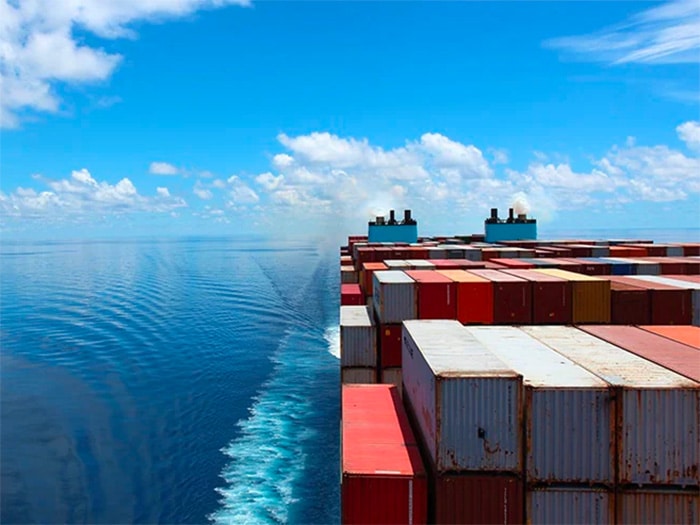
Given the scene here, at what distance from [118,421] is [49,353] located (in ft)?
53.0

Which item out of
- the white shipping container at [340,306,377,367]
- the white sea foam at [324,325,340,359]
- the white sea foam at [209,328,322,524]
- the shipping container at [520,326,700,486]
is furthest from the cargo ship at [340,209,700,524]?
the white sea foam at [324,325,340,359]

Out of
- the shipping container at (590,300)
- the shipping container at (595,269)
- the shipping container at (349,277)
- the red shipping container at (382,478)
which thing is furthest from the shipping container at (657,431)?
the shipping container at (349,277)

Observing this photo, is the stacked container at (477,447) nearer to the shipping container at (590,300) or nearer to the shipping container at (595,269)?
the shipping container at (590,300)

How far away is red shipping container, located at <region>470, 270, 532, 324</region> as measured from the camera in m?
18.8

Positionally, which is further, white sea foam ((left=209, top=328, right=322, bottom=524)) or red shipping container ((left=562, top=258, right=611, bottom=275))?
red shipping container ((left=562, top=258, right=611, bottom=275))

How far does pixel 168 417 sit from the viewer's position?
23734mm

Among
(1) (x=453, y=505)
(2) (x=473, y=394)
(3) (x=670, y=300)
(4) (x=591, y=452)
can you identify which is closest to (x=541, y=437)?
(4) (x=591, y=452)

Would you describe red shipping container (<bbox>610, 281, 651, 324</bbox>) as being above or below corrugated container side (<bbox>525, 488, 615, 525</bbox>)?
above

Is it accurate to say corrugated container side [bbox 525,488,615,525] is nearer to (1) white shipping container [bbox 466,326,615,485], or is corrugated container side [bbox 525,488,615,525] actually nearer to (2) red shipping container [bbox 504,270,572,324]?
(1) white shipping container [bbox 466,326,615,485]

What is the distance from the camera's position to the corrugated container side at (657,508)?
9227 mm

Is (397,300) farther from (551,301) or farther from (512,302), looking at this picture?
(551,301)

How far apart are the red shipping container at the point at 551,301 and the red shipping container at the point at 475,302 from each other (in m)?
1.64

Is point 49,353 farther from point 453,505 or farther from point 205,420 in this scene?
point 453,505

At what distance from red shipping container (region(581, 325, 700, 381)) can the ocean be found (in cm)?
1036
